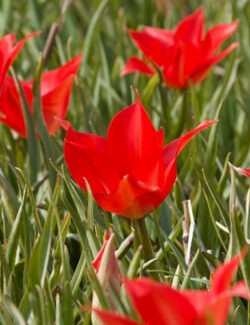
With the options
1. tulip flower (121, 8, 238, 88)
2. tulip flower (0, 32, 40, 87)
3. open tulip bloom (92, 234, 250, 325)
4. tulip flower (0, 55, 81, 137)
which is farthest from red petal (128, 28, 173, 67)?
open tulip bloom (92, 234, 250, 325)

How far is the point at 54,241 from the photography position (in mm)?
1504

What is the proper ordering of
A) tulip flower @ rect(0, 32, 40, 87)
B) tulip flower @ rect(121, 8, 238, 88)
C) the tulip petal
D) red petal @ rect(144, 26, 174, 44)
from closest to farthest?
tulip flower @ rect(0, 32, 40, 87) < the tulip petal < tulip flower @ rect(121, 8, 238, 88) < red petal @ rect(144, 26, 174, 44)

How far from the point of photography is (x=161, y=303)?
2.76 feet

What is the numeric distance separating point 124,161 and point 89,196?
82 millimetres

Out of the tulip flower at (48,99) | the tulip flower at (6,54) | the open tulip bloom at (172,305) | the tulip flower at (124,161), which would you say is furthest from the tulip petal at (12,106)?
the open tulip bloom at (172,305)

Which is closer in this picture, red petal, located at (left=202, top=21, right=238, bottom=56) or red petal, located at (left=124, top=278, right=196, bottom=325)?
red petal, located at (left=124, top=278, right=196, bottom=325)

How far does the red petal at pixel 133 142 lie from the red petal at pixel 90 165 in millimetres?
15

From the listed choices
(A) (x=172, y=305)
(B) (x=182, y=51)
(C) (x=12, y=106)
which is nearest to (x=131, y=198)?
(A) (x=172, y=305)

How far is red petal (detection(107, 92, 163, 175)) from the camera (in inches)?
50.2

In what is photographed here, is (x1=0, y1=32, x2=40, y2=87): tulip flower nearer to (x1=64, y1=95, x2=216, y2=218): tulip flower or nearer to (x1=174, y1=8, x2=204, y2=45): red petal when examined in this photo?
(x1=64, y1=95, x2=216, y2=218): tulip flower

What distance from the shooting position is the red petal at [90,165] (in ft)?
4.16

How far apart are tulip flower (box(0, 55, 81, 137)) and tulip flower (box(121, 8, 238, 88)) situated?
0.58 feet

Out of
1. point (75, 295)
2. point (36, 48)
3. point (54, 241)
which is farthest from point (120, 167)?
point (36, 48)

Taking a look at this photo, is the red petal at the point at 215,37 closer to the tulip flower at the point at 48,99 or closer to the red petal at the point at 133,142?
the tulip flower at the point at 48,99
